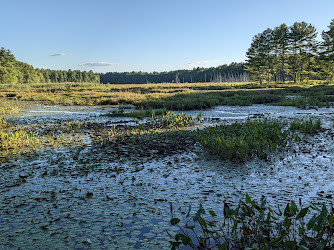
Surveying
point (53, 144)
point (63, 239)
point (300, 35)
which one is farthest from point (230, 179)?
point (300, 35)

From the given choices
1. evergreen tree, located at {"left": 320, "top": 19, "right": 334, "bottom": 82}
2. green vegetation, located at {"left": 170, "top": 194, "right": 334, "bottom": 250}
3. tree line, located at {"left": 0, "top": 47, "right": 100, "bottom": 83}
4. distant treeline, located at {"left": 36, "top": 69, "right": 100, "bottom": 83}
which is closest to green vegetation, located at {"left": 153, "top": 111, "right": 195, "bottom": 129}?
green vegetation, located at {"left": 170, "top": 194, "right": 334, "bottom": 250}

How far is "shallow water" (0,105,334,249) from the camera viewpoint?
3.92m

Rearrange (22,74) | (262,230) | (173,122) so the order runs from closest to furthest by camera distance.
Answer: (262,230)
(173,122)
(22,74)

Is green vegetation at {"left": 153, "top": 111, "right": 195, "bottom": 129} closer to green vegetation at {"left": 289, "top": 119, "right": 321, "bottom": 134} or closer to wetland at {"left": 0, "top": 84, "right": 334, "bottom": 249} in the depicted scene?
wetland at {"left": 0, "top": 84, "right": 334, "bottom": 249}

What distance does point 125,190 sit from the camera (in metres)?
5.57

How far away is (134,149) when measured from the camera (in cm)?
902

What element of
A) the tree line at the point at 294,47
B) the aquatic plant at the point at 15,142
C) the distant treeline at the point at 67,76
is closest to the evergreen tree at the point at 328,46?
the tree line at the point at 294,47

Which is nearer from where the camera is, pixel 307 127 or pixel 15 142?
pixel 15 142

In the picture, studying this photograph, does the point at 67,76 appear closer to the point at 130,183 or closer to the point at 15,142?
the point at 15,142

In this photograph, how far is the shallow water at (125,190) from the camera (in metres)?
3.92

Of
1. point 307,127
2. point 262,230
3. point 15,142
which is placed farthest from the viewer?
point 307,127

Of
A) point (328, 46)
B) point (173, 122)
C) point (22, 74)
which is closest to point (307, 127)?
point (173, 122)

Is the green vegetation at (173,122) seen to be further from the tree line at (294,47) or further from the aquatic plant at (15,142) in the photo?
the tree line at (294,47)

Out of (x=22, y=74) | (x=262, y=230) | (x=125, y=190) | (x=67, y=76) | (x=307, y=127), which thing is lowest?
(x=125, y=190)
